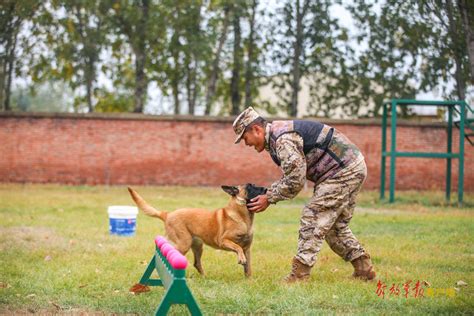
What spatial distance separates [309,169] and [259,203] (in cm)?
65

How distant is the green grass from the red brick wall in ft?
20.6

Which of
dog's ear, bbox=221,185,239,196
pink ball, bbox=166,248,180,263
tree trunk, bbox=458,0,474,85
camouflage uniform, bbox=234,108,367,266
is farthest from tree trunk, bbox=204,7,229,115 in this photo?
pink ball, bbox=166,248,180,263

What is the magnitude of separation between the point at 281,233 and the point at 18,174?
13.0 meters

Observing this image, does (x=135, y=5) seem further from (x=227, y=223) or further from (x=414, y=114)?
(x=227, y=223)

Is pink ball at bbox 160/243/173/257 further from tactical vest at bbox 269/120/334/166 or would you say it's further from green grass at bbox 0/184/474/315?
tactical vest at bbox 269/120/334/166

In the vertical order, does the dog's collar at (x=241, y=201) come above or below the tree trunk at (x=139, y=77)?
below

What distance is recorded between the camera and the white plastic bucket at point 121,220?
11.0 metres

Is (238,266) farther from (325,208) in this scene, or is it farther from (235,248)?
(325,208)

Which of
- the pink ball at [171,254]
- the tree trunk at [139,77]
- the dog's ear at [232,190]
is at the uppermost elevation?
the tree trunk at [139,77]

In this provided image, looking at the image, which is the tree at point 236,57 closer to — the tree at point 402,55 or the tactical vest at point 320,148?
the tree at point 402,55

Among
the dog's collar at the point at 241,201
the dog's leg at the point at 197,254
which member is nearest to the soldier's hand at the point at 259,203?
the dog's collar at the point at 241,201

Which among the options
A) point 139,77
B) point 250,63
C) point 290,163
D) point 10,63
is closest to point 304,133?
point 290,163

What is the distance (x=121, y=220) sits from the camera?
1099 cm

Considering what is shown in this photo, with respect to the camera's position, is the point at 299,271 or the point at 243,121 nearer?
the point at 243,121
